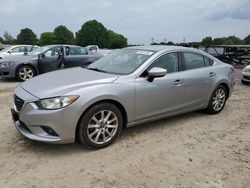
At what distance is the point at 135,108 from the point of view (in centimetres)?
416

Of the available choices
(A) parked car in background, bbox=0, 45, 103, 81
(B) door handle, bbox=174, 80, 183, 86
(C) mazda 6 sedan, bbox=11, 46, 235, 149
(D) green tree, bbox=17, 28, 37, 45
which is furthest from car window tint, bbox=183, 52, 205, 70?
(D) green tree, bbox=17, 28, 37, 45

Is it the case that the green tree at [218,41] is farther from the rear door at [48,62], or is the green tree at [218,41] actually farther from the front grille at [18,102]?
the front grille at [18,102]

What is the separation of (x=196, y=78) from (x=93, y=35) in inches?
2830

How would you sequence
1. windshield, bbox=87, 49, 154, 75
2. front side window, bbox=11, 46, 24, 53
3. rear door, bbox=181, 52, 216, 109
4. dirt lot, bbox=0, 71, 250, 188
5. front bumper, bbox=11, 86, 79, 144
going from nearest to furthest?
1. dirt lot, bbox=0, 71, 250, 188
2. front bumper, bbox=11, 86, 79, 144
3. windshield, bbox=87, 49, 154, 75
4. rear door, bbox=181, 52, 216, 109
5. front side window, bbox=11, 46, 24, 53

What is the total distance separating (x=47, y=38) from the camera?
262 ft

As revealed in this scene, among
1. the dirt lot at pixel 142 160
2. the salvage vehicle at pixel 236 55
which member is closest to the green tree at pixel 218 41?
the salvage vehicle at pixel 236 55

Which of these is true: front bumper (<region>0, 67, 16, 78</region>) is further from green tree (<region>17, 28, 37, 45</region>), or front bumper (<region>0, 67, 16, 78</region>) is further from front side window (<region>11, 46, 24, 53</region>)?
green tree (<region>17, 28, 37, 45</region>)

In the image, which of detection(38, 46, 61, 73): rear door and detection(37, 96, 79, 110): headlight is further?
detection(38, 46, 61, 73): rear door

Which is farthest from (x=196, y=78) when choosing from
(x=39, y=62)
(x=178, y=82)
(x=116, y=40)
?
(x=116, y=40)

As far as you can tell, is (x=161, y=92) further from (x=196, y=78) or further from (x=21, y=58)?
(x=21, y=58)

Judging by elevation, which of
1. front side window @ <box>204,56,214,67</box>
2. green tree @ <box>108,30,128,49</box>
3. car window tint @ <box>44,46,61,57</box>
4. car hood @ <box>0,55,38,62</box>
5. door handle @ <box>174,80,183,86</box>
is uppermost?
green tree @ <box>108,30,128,49</box>

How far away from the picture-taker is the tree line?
75.1 metres

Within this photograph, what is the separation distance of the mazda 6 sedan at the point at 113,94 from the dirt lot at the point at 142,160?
0.28m

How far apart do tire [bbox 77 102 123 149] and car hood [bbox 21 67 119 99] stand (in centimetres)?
39
